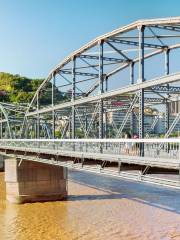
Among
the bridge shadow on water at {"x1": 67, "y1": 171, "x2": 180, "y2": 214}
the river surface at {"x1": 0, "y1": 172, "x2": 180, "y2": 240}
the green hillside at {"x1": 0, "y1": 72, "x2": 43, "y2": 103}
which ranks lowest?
the river surface at {"x1": 0, "y1": 172, "x2": 180, "y2": 240}

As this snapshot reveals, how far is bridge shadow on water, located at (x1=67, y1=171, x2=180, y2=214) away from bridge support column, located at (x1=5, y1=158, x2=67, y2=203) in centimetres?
192

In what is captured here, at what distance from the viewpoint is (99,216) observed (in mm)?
40031

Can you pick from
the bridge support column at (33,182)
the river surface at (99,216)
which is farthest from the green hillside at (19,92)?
the bridge support column at (33,182)

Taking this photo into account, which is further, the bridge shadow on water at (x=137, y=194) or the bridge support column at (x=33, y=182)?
the bridge support column at (x=33, y=182)

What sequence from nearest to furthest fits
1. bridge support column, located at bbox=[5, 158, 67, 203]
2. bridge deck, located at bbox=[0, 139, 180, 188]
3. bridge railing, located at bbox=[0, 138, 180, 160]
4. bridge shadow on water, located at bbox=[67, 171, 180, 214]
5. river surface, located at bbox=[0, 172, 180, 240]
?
bridge deck, located at bbox=[0, 139, 180, 188] < bridge railing, located at bbox=[0, 138, 180, 160] < river surface, located at bbox=[0, 172, 180, 240] < bridge shadow on water, located at bbox=[67, 171, 180, 214] < bridge support column, located at bbox=[5, 158, 67, 203]

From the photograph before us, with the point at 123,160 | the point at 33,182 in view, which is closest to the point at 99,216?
the point at 33,182

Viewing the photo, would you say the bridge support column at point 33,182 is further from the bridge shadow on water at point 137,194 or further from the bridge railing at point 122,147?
the bridge railing at point 122,147

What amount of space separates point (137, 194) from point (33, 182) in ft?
36.3

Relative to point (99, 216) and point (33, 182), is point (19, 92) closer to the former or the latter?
point (33, 182)

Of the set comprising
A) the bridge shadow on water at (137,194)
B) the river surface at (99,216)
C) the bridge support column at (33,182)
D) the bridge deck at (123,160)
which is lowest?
the river surface at (99,216)

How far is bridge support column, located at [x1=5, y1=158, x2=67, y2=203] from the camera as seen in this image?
48000 millimetres

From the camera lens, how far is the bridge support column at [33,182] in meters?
48.0

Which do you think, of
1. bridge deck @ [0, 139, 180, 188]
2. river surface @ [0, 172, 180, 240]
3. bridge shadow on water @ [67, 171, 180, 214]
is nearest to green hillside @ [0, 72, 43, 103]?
bridge shadow on water @ [67, 171, 180, 214]

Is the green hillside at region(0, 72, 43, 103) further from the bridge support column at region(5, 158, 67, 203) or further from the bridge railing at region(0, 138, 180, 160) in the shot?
the bridge railing at region(0, 138, 180, 160)
